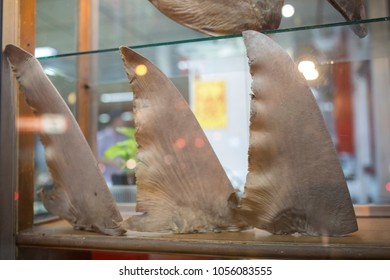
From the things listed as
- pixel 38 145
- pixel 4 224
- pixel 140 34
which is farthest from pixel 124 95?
pixel 4 224

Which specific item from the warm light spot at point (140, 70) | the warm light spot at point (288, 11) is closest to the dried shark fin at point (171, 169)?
the warm light spot at point (140, 70)

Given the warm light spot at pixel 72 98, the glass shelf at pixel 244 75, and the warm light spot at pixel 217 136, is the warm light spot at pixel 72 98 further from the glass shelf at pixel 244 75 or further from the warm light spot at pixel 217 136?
the warm light spot at pixel 217 136

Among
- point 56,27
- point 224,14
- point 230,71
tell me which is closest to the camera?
point 224,14

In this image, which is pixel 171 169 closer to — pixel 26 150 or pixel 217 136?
pixel 26 150

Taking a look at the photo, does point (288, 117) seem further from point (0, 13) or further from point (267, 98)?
point (0, 13)

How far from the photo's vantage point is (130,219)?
19.7 inches

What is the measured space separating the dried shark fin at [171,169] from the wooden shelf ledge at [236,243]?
2 centimetres

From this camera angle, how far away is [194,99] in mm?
835

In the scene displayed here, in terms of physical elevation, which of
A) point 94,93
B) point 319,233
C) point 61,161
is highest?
point 94,93

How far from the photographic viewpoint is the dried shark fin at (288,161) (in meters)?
0.44

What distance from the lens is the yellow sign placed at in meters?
0.85

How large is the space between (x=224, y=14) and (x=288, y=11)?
13 cm

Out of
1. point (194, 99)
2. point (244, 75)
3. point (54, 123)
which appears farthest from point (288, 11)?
point (54, 123)

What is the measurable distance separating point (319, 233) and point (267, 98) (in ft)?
0.58
